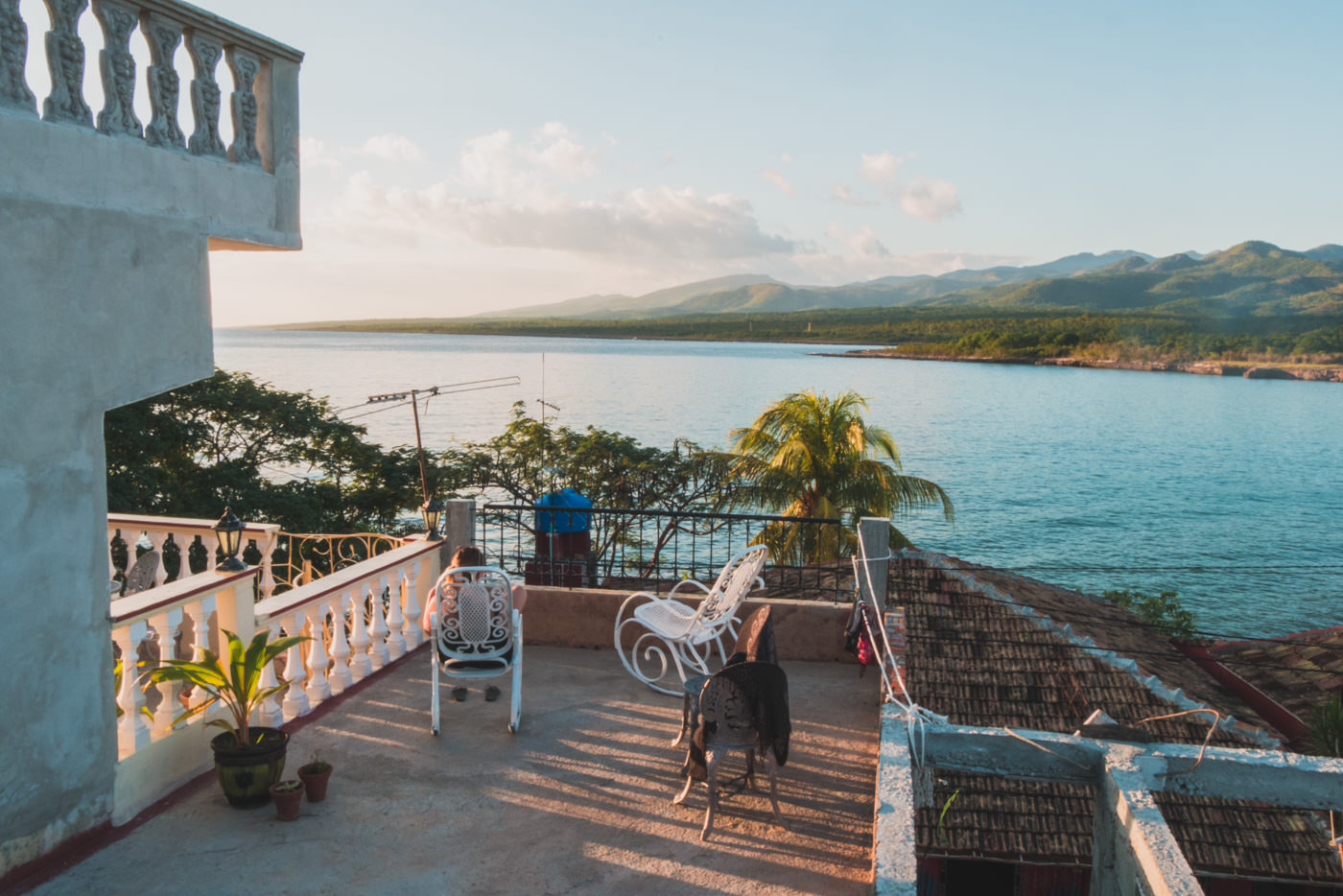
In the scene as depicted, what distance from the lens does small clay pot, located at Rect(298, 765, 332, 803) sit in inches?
178

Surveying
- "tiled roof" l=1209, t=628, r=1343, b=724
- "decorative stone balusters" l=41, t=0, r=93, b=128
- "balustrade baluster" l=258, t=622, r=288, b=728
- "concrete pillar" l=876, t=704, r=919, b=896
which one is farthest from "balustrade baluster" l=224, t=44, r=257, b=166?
"tiled roof" l=1209, t=628, r=1343, b=724

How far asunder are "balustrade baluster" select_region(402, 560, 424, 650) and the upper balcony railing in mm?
3227

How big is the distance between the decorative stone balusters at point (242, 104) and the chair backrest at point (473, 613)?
100 inches

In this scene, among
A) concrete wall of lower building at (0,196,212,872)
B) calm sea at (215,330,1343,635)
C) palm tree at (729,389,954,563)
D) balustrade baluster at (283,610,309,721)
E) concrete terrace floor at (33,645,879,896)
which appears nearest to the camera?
concrete wall of lower building at (0,196,212,872)

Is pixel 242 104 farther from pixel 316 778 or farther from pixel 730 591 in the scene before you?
pixel 730 591

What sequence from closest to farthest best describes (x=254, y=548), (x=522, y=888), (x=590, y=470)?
(x=522, y=888) → (x=254, y=548) → (x=590, y=470)

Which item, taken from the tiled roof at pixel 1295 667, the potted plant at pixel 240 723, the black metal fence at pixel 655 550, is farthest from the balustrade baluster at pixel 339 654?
the tiled roof at pixel 1295 667

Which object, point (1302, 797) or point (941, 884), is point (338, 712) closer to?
point (1302, 797)

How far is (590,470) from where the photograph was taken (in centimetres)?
2269

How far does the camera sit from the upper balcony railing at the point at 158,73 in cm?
372

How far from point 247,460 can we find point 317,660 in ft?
58.7

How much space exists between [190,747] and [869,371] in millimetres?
119968

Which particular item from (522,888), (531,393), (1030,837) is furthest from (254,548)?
(531,393)

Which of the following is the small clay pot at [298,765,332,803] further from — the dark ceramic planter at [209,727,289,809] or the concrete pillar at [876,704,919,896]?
the concrete pillar at [876,704,919,896]
